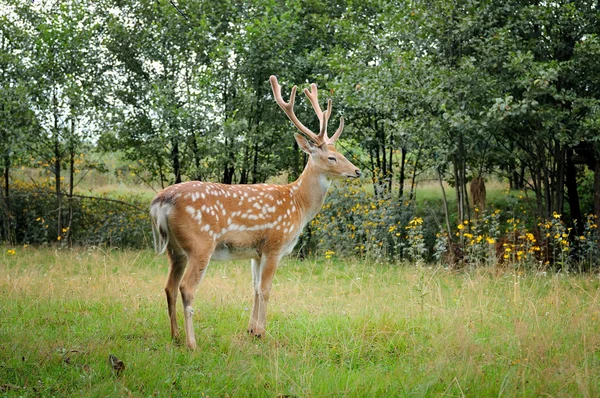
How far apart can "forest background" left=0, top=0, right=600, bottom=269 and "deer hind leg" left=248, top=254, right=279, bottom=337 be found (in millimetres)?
3967

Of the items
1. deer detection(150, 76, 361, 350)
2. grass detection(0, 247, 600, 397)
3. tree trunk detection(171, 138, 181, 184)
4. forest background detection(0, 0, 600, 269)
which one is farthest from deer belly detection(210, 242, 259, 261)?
tree trunk detection(171, 138, 181, 184)

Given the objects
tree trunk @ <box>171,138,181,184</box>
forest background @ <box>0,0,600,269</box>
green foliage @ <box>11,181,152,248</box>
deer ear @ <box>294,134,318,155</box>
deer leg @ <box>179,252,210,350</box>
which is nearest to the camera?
deer leg @ <box>179,252,210,350</box>

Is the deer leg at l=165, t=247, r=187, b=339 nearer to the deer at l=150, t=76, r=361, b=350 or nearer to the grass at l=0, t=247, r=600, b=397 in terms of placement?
the deer at l=150, t=76, r=361, b=350

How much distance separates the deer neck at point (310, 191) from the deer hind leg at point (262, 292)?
645 mm

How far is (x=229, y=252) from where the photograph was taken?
596 cm

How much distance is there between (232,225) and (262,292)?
71 cm

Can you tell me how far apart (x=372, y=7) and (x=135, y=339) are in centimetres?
940

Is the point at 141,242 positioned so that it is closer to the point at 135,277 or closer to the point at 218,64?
the point at 218,64

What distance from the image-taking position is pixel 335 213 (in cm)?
1246

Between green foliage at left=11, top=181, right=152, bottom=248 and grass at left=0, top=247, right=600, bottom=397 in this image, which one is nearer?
grass at left=0, top=247, right=600, bottom=397

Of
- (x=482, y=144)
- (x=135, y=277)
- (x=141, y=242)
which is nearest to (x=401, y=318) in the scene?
(x=135, y=277)

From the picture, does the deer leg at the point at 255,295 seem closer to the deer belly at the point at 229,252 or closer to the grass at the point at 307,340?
the grass at the point at 307,340

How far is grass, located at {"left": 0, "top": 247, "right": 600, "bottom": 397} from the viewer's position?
4.38 metres

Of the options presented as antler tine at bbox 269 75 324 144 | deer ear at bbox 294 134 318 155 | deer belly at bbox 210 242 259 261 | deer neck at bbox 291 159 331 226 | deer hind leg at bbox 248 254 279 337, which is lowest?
deer hind leg at bbox 248 254 279 337
